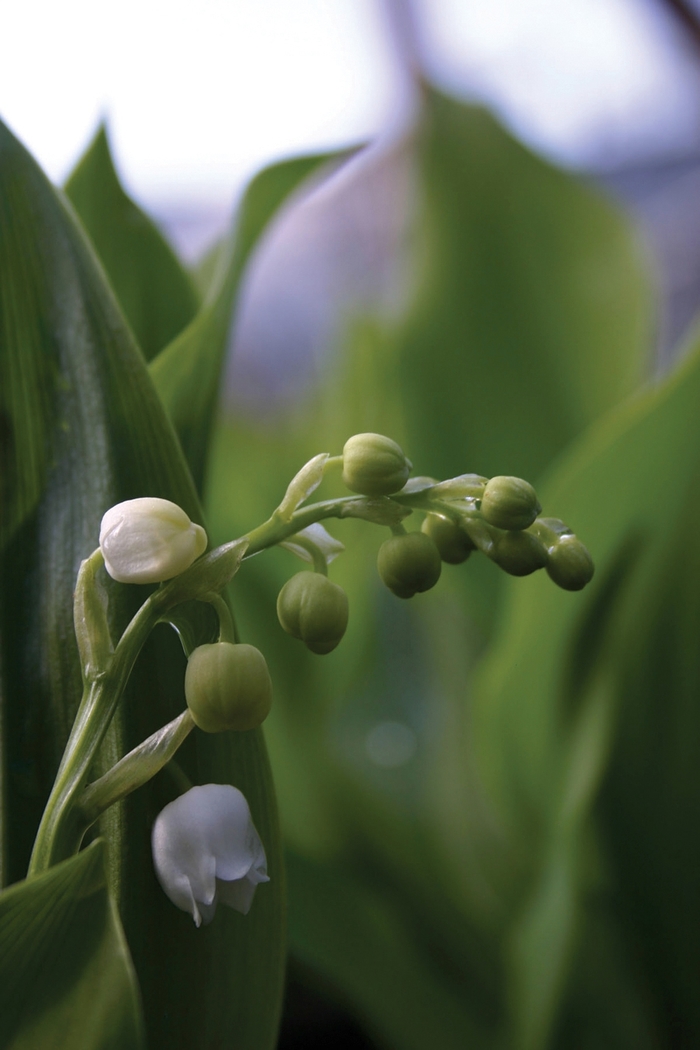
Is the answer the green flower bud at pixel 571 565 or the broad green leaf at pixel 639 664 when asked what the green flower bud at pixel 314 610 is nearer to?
the green flower bud at pixel 571 565

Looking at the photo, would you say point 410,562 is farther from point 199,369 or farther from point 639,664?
point 639,664

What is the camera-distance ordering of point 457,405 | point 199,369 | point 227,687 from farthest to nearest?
point 457,405 → point 199,369 → point 227,687

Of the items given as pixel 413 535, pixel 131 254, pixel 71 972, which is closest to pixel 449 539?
pixel 413 535

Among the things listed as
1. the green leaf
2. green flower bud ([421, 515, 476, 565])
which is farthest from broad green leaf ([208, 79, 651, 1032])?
green flower bud ([421, 515, 476, 565])

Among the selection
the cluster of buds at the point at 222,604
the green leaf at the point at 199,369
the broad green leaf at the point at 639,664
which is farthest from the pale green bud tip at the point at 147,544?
the broad green leaf at the point at 639,664

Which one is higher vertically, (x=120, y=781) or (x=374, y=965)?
(x=120, y=781)

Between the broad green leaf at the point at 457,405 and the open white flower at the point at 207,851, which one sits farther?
the broad green leaf at the point at 457,405

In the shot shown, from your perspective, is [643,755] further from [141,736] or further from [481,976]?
[141,736]
